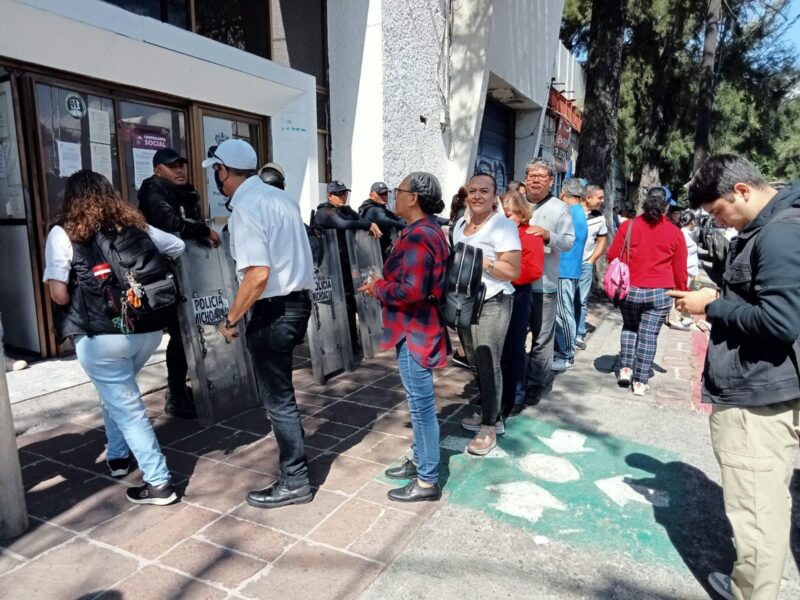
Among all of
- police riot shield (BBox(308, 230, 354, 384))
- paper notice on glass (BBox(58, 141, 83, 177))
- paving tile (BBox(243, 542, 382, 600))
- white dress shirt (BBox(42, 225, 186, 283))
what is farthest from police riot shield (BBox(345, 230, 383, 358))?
paving tile (BBox(243, 542, 382, 600))

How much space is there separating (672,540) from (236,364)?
304 cm

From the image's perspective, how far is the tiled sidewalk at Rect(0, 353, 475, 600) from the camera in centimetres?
243

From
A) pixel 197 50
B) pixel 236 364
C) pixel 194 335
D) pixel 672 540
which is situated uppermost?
pixel 197 50

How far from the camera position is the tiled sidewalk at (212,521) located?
243cm

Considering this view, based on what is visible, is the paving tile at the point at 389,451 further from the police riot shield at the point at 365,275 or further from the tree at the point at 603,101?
the tree at the point at 603,101

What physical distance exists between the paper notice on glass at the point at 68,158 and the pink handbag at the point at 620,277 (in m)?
4.78

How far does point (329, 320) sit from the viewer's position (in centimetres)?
527

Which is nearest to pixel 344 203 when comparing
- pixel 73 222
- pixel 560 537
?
pixel 73 222

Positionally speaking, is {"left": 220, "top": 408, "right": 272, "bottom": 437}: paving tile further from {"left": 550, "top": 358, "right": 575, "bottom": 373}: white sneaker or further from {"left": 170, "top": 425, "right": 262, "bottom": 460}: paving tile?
{"left": 550, "top": 358, "right": 575, "bottom": 373}: white sneaker

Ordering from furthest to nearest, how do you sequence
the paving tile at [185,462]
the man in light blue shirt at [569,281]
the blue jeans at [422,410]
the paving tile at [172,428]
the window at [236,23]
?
the window at [236,23] < the man in light blue shirt at [569,281] < the paving tile at [172,428] < the paving tile at [185,462] < the blue jeans at [422,410]

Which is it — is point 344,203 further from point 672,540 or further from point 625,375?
point 672,540

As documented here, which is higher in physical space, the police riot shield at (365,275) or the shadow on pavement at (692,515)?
the police riot shield at (365,275)

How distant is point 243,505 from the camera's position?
306 cm

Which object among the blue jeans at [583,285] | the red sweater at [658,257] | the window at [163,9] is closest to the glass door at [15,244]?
the window at [163,9]
